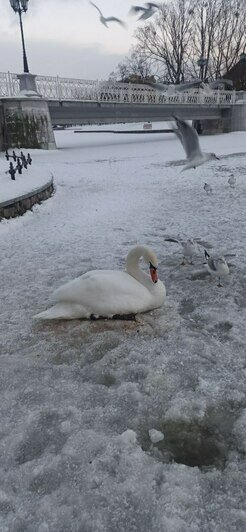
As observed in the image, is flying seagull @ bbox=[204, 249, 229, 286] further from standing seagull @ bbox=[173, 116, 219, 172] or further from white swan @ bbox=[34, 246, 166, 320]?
standing seagull @ bbox=[173, 116, 219, 172]

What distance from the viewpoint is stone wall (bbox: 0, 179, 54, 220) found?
26.5 feet

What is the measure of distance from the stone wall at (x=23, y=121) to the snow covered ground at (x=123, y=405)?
16.4 m

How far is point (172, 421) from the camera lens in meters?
2.79

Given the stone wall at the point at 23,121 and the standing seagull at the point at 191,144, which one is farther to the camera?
the stone wall at the point at 23,121

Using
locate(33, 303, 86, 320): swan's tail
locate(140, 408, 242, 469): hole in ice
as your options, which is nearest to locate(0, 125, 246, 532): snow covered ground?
locate(140, 408, 242, 469): hole in ice

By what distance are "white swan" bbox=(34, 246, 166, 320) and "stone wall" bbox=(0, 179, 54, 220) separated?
444 cm

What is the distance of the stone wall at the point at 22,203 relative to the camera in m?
8.09

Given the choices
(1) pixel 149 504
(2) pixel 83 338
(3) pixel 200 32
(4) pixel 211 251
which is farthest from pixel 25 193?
(3) pixel 200 32

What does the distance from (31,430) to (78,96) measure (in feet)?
80.9

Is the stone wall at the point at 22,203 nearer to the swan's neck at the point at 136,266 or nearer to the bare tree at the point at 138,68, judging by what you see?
the swan's neck at the point at 136,266

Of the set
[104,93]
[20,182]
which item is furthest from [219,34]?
[20,182]

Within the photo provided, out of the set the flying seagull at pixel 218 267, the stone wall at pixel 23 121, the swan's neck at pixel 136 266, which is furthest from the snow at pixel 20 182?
the stone wall at pixel 23 121

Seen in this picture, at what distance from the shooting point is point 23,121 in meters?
20.9

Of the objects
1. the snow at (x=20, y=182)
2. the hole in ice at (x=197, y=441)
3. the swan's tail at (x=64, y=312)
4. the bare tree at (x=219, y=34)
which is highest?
the bare tree at (x=219, y=34)
